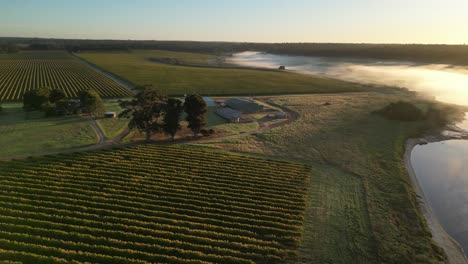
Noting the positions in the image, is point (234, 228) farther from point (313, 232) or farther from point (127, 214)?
point (127, 214)

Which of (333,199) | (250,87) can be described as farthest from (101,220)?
(250,87)

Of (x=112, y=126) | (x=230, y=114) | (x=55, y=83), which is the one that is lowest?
(x=112, y=126)

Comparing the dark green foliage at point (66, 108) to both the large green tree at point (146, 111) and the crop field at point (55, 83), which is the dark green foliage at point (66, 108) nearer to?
the large green tree at point (146, 111)

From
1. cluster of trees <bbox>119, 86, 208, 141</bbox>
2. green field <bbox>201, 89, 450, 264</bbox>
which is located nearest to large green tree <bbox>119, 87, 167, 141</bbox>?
cluster of trees <bbox>119, 86, 208, 141</bbox>

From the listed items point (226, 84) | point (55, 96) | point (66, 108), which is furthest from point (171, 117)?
point (226, 84)

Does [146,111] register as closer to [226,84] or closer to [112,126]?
[112,126]

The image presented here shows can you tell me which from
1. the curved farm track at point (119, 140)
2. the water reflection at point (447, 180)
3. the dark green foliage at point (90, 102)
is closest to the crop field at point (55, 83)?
the dark green foliage at point (90, 102)

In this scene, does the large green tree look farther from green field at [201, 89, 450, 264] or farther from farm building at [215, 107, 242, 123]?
farm building at [215, 107, 242, 123]

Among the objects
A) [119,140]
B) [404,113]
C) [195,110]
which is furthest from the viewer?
[404,113]
